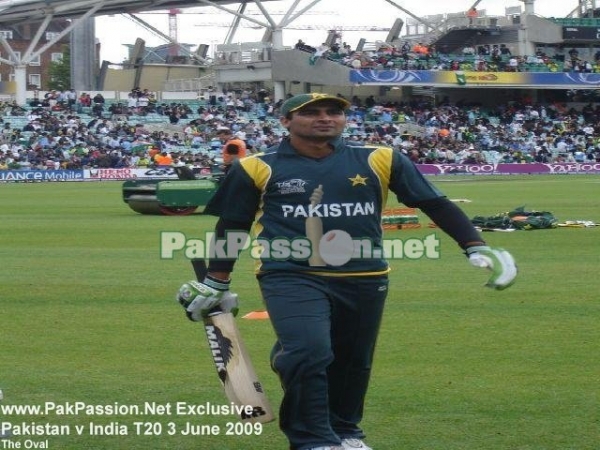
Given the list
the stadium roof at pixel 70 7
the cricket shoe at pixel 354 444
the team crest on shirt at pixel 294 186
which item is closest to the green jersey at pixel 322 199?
the team crest on shirt at pixel 294 186

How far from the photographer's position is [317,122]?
6.12 meters

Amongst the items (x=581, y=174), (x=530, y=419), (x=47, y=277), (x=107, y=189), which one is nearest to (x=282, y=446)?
(x=530, y=419)

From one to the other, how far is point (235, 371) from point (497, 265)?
4.82ft

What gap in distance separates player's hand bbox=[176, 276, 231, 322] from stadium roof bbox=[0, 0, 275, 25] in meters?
60.0

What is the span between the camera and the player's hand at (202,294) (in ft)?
20.8

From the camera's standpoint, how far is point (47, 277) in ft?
48.6

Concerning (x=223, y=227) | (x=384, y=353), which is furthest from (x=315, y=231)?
(x=384, y=353)

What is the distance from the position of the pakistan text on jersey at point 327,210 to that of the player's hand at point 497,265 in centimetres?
62

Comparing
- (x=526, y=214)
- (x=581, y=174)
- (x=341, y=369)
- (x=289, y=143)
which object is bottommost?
(x=581, y=174)

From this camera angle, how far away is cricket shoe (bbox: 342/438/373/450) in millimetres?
6168

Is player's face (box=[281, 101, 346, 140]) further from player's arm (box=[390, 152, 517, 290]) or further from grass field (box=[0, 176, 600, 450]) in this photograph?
grass field (box=[0, 176, 600, 450])

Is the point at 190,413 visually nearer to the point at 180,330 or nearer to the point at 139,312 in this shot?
the point at 180,330

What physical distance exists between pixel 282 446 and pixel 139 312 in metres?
5.24
